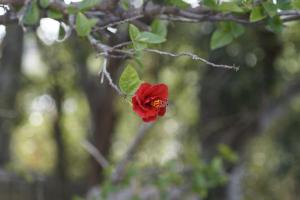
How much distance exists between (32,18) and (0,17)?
0.39 feet

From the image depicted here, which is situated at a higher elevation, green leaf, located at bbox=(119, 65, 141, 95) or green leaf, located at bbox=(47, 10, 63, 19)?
green leaf, located at bbox=(119, 65, 141, 95)

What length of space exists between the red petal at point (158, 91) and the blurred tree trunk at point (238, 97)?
13.2 feet

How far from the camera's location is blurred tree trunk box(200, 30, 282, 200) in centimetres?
581

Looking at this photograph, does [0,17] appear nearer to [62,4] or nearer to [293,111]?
[62,4]

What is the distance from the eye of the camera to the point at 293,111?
716 centimetres

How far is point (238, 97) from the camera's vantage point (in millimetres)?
6188

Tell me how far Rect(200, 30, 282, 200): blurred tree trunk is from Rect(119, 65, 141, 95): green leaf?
394cm

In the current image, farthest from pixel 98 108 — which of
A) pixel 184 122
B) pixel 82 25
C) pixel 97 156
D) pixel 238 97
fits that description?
pixel 82 25

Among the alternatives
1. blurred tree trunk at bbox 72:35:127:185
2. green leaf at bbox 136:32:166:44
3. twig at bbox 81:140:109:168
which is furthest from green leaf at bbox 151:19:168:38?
blurred tree trunk at bbox 72:35:127:185

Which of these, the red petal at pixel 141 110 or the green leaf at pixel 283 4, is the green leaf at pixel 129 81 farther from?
the green leaf at pixel 283 4

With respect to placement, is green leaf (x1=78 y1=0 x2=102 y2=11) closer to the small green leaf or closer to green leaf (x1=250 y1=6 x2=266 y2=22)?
the small green leaf

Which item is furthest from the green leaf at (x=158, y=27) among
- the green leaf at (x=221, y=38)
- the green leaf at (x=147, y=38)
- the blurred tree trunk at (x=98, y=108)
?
the blurred tree trunk at (x=98, y=108)

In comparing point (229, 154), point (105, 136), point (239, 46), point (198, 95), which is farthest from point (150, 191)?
point (105, 136)

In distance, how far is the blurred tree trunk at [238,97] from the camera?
5.81 m
